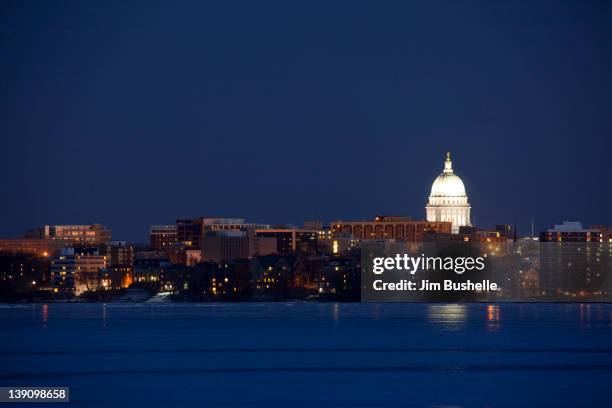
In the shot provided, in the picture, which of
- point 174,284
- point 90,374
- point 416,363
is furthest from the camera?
point 174,284

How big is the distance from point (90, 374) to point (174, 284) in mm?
89021

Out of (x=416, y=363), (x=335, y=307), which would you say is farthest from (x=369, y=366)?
(x=335, y=307)

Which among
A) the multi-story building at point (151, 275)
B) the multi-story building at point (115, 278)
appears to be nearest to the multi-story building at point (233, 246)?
the multi-story building at point (151, 275)

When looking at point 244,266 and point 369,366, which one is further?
point 244,266

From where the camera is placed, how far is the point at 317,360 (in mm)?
66188

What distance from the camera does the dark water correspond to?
175ft

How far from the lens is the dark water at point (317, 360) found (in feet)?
175

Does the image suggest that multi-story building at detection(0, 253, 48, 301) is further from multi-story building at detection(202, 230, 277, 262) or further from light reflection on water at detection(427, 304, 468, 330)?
light reflection on water at detection(427, 304, 468, 330)

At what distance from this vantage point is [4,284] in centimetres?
14550

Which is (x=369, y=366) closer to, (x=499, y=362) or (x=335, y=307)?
(x=499, y=362)

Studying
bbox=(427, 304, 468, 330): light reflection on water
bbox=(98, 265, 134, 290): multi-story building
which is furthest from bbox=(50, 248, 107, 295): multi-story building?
bbox=(427, 304, 468, 330): light reflection on water

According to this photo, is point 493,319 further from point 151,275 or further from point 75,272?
point 75,272

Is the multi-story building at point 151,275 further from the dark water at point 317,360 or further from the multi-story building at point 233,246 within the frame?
the dark water at point 317,360

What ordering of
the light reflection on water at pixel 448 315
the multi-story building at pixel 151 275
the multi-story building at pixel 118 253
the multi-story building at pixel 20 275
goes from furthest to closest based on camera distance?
the multi-story building at pixel 118 253 < the multi-story building at pixel 151 275 < the multi-story building at pixel 20 275 < the light reflection on water at pixel 448 315
